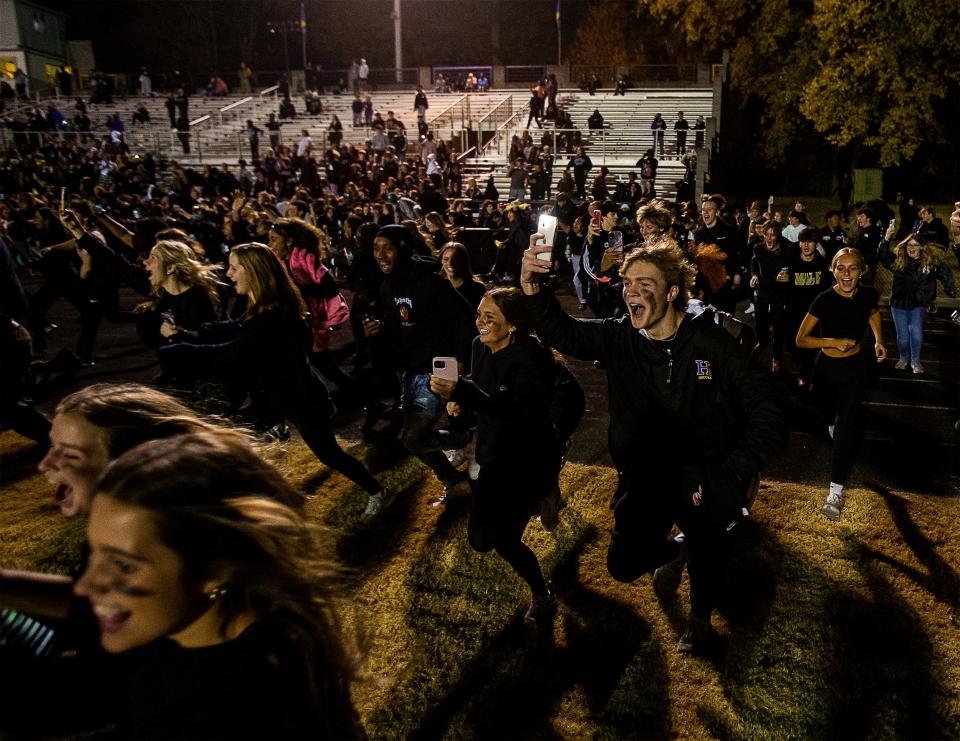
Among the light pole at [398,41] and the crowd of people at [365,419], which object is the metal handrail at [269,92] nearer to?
the light pole at [398,41]

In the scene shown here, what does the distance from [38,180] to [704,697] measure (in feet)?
83.7

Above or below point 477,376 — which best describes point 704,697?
below

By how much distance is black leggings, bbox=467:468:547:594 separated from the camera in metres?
4.07

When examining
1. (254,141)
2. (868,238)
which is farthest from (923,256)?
(254,141)

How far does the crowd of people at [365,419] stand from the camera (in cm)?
169

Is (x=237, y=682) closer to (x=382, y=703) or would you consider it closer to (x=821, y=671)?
(x=382, y=703)

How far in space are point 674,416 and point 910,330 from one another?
7101mm

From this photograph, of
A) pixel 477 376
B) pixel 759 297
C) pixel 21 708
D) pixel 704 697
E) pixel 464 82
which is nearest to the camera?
pixel 21 708

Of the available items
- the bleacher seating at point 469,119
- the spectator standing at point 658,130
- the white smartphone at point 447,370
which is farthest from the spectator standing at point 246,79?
the white smartphone at point 447,370

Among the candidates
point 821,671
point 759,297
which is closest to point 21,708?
point 821,671

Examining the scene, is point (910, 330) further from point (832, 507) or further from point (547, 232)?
point (547, 232)

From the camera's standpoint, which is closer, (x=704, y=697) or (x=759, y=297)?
(x=704, y=697)

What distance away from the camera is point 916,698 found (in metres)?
3.76

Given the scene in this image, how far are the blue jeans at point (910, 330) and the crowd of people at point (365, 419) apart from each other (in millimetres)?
27
